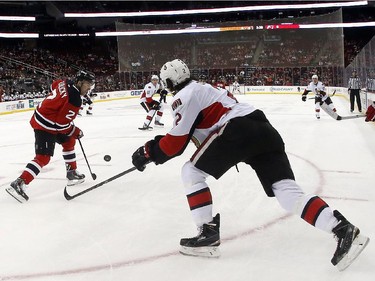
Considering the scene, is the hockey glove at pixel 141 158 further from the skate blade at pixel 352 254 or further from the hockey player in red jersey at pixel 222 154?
the skate blade at pixel 352 254

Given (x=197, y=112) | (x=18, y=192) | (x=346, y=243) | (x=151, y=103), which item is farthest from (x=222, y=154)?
(x=151, y=103)

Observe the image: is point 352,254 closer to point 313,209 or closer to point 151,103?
point 313,209

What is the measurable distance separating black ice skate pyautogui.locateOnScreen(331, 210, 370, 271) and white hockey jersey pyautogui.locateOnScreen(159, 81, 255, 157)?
0.73 m

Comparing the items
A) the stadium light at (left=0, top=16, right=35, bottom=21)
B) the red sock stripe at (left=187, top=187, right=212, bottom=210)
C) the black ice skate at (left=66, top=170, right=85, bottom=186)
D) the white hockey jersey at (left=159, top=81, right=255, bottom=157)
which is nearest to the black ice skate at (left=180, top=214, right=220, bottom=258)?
the red sock stripe at (left=187, top=187, right=212, bottom=210)

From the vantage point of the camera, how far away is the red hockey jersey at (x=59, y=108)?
362 centimetres

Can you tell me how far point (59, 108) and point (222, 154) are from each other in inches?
77.2

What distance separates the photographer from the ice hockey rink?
2.16 meters

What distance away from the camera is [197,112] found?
86.4 inches

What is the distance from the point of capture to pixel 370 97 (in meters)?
8.73

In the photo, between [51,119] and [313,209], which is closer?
[313,209]

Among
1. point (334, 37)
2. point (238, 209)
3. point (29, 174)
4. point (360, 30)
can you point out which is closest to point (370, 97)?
point (238, 209)

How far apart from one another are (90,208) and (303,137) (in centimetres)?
428

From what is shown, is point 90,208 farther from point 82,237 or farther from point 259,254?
point 259,254

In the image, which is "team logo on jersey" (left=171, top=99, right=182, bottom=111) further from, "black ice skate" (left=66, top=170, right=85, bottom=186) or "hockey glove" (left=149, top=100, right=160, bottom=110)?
"hockey glove" (left=149, top=100, right=160, bottom=110)
